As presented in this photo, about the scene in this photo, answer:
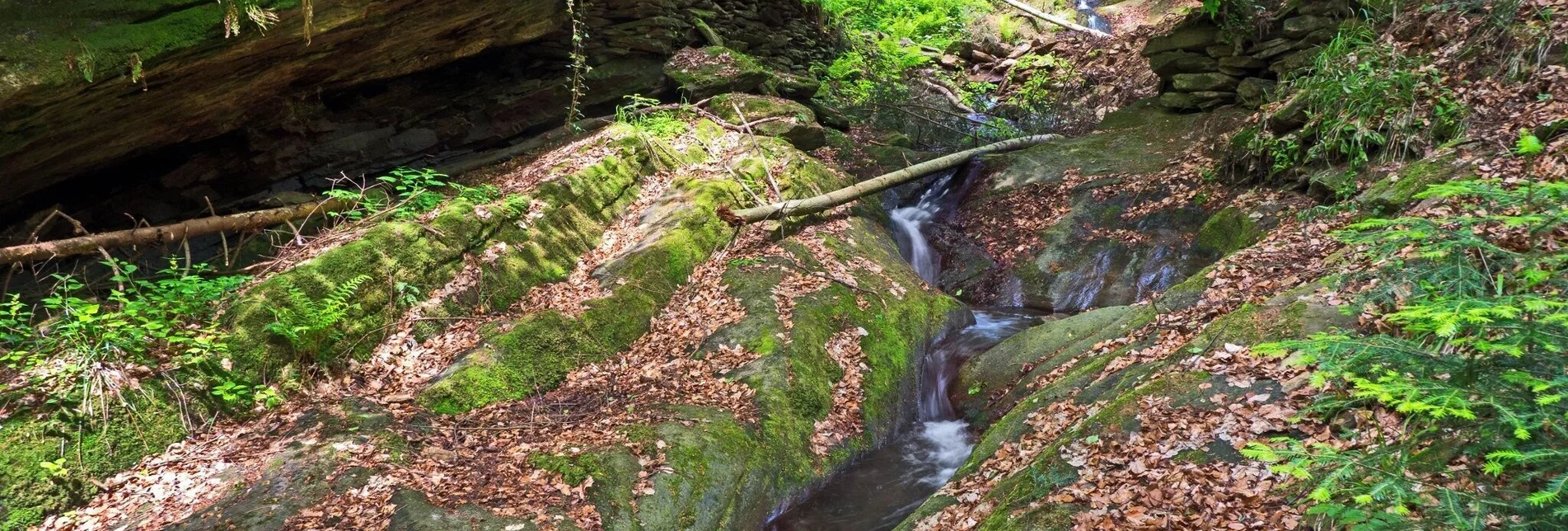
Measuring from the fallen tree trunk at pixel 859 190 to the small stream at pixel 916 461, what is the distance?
2.55 meters

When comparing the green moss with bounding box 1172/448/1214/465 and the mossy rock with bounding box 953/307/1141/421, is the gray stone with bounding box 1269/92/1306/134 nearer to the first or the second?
the mossy rock with bounding box 953/307/1141/421

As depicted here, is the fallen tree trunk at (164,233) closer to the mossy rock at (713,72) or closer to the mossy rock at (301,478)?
the mossy rock at (301,478)

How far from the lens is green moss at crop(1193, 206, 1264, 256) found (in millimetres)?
9039

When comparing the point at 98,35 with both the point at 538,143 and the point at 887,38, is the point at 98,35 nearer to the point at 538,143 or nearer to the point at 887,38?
the point at 538,143

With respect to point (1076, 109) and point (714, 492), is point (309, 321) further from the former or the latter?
point (1076, 109)

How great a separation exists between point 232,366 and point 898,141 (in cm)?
1272

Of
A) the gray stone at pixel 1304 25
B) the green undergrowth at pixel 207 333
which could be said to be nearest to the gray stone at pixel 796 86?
the green undergrowth at pixel 207 333

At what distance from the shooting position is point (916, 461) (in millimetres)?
7453

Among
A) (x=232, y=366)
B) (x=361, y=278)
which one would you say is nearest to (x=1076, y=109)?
(x=361, y=278)

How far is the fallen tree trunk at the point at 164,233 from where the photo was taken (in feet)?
23.3

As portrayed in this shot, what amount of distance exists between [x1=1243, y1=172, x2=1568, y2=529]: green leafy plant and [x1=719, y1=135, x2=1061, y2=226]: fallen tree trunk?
771cm

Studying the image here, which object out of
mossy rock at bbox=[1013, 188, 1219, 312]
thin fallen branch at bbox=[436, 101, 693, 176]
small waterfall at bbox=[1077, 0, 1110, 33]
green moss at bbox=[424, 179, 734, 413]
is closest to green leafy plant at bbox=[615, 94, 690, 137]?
thin fallen branch at bbox=[436, 101, 693, 176]

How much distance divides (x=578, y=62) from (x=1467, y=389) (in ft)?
38.0

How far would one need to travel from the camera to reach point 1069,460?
4.98 metres
